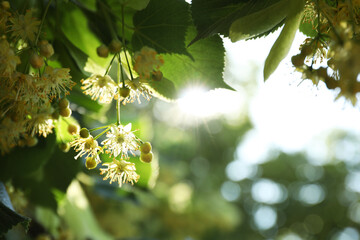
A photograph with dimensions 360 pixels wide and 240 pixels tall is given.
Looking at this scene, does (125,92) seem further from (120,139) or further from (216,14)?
(216,14)

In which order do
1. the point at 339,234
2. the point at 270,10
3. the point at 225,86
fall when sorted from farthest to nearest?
1. the point at 339,234
2. the point at 225,86
3. the point at 270,10

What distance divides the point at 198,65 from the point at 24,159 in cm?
58

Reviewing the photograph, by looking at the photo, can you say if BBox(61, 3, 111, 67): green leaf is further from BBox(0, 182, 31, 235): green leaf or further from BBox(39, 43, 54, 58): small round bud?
BBox(0, 182, 31, 235): green leaf

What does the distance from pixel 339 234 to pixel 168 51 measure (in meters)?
10.6

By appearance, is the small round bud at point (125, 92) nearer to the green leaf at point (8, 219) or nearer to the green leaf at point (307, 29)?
the green leaf at point (8, 219)

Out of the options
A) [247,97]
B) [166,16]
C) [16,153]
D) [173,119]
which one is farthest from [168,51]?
[247,97]

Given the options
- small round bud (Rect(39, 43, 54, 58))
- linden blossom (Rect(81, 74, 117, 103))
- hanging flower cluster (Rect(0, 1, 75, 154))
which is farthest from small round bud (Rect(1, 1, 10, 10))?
linden blossom (Rect(81, 74, 117, 103))

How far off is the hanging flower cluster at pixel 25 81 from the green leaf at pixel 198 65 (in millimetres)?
230

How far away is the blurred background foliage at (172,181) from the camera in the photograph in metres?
0.94

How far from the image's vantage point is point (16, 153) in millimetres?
973

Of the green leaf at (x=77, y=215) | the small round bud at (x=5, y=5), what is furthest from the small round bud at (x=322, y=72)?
the green leaf at (x=77, y=215)

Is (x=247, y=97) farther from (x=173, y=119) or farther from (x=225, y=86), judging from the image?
(x=225, y=86)

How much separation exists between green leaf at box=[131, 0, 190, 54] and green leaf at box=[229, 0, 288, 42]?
16cm

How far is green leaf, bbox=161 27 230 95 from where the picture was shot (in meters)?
0.74
